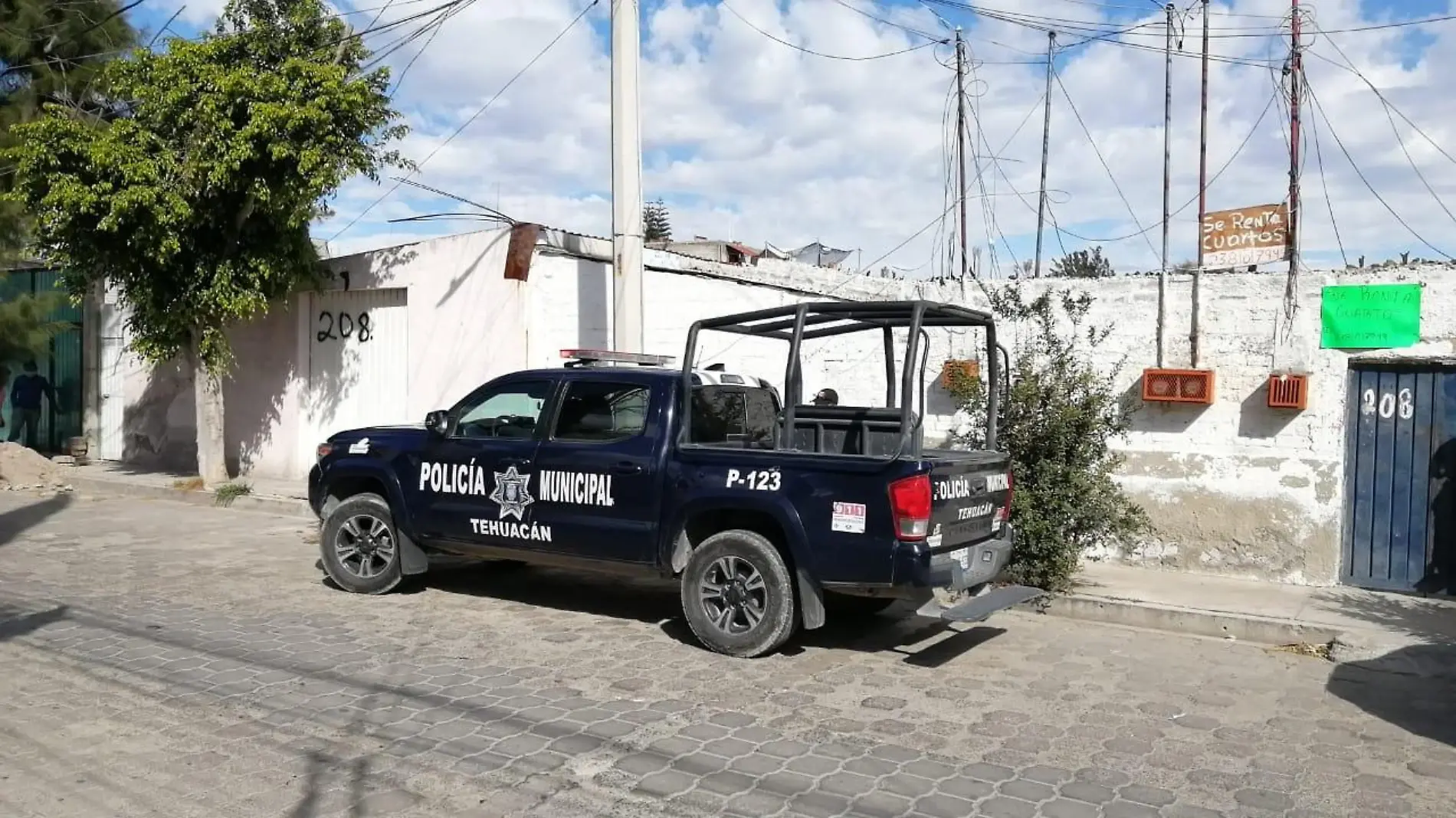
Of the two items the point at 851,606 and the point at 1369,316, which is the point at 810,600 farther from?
the point at 1369,316

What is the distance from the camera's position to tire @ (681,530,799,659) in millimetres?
6934

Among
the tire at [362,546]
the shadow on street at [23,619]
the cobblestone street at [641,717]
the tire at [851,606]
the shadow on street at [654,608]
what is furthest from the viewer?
the tire at [362,546]

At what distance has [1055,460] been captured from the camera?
880 cm

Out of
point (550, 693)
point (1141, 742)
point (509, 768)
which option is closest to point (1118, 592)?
point (1141, 742)

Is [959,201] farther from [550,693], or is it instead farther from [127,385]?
[127,385]

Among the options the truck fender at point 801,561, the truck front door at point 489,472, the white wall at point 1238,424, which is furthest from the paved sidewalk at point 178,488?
the truck fender at point 801,561

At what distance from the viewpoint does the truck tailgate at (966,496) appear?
263 inches

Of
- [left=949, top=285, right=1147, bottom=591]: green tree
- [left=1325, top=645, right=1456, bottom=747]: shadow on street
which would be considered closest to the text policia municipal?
[left=949, top=285, right=1147, bottom=591]: green tree

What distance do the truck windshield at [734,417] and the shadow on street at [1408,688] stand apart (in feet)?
12.9

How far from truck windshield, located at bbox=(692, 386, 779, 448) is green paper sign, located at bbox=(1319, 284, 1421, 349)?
481 centimetres

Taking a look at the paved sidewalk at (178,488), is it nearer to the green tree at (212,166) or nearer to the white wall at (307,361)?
the white wall at (307,361)

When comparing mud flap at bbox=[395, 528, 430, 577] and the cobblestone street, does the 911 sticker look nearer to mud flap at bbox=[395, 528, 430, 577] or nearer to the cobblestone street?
the cobblestone street

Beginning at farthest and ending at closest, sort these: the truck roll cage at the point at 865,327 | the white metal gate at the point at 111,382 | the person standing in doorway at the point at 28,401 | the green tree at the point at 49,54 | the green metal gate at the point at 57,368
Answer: the person standing in doorway at the point at 28,401 → the green metal gate at the point at 57,368 → the white metal gate at the point at 111,382 → the green tree at the point at 49,54 → the truck roll cage at the point at 865,327

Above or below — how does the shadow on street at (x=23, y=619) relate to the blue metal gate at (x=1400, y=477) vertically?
below
